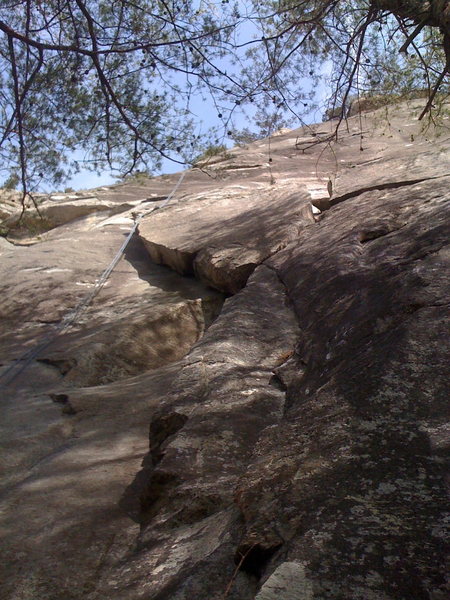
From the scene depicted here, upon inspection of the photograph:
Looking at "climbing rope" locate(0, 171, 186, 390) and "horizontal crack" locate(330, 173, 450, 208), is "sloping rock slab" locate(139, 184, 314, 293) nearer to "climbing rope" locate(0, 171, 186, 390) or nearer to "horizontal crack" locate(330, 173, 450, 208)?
"horizontal crack" locate(330, 173, 450, 208)

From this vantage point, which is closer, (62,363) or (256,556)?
(256,556)

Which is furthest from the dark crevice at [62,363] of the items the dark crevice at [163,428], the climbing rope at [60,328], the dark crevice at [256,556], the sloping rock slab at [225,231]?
the dark crevice at [256,556]

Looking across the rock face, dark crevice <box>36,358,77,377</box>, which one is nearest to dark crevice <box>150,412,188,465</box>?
the rock face

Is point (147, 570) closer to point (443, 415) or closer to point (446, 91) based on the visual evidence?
point (443, 415)

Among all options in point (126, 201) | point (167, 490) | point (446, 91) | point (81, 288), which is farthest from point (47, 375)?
point (126, 201)

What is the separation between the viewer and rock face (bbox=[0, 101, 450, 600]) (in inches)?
56.3

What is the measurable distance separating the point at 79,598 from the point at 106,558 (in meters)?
0.22

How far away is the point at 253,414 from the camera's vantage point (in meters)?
2.55

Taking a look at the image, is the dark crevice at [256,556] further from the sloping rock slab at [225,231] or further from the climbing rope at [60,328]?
the sloping rock slab at [225,231]

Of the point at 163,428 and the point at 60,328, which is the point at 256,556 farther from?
the point at 60,328

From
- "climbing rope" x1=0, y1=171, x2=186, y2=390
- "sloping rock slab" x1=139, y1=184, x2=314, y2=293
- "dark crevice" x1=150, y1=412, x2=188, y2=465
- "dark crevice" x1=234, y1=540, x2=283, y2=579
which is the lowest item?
"dark crevice" x1=150, y1=412, x2=188, y2=465

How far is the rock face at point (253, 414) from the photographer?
1431mm

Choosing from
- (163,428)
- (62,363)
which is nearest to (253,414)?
(163,428)

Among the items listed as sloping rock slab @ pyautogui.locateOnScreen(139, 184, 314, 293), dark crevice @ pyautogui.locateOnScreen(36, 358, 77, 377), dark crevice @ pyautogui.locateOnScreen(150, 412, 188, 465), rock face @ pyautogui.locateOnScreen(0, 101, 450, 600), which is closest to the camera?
rock face @ pyautogui.locateOnScreen(0, 101, 450, 600)
